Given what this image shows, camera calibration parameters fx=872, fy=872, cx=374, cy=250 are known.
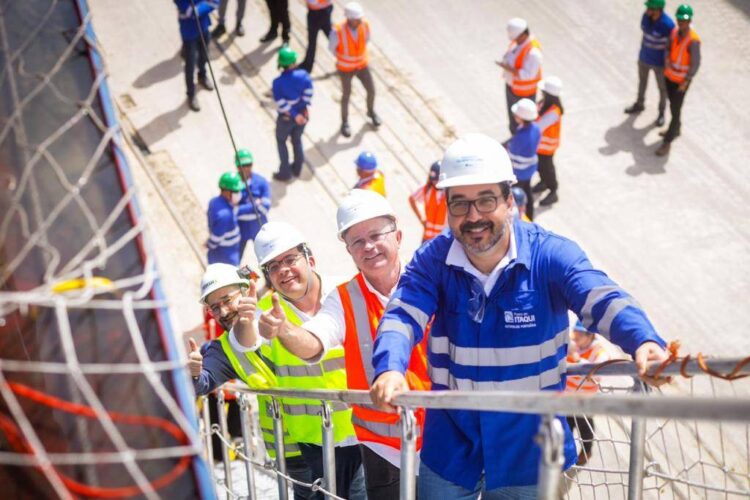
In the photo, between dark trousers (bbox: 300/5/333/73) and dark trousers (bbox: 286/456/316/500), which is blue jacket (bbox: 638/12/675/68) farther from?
dark trousers (bbox: 286/456/316/500)

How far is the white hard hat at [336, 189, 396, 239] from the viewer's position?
4.29m

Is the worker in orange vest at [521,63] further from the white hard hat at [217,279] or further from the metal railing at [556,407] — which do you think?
the metal railing at [556,407]

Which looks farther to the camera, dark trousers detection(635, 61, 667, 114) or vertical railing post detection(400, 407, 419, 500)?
dark trousers detection(635, 61, 667, 114)

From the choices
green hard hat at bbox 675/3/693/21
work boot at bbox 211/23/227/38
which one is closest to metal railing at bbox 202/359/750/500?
A: green hard hat at bbox 675/3/693/21

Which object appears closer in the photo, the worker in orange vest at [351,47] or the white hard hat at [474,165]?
the white hard hat at [474,165]

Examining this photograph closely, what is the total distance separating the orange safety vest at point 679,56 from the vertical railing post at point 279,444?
763 centimetres

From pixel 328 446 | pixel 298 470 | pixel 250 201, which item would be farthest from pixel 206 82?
pixel 328 446

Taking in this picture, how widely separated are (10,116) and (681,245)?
783 cm

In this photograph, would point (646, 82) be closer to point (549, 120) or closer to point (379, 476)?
point (549, 120)

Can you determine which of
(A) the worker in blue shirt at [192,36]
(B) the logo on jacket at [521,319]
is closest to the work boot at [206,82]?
(A) the worker in blue shirt at [192,36]

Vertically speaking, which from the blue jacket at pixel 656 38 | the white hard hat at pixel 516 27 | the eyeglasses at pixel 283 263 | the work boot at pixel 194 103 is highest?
the white hard hat at pixel 516 27

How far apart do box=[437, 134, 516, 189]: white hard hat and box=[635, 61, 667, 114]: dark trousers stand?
7.87 metres

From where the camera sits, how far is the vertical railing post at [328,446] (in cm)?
377

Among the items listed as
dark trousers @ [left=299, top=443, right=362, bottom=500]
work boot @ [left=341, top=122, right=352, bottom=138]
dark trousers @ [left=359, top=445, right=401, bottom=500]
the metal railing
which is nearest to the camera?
the metal railing
